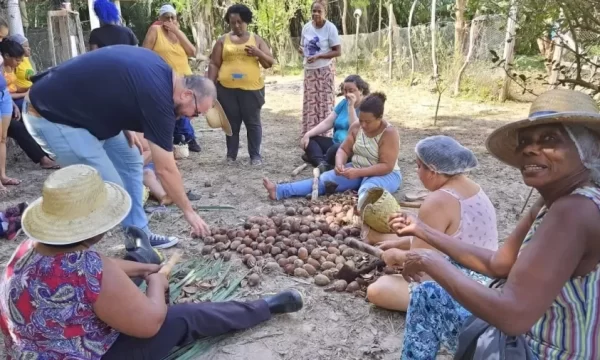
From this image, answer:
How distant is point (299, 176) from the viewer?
5.68 metres

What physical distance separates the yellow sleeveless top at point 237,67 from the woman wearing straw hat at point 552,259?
4.26 m

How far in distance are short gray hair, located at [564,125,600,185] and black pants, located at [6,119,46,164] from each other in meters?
5.88

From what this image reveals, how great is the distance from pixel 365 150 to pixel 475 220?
212 cm

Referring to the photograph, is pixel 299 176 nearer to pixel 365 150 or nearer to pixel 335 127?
pixel 335 127

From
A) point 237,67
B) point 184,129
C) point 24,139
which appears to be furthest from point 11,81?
point 237,67

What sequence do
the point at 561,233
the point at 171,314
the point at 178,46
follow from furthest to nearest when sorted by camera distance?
the point at 178,46 → the point at 171,314 → the point at 561,233

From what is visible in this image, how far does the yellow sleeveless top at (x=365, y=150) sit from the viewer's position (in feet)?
14.9

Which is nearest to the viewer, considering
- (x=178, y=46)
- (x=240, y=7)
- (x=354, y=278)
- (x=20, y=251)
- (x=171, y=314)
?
(x=20, y=251)

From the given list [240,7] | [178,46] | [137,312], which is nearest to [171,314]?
[137,312]

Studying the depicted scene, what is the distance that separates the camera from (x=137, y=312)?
76.3 inches

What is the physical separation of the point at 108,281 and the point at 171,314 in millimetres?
645

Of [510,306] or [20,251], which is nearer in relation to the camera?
[510,306]

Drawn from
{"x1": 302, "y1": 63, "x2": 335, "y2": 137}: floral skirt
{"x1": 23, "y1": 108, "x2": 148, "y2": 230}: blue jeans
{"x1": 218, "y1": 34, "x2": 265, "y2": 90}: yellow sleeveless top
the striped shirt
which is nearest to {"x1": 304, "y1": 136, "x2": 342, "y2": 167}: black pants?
{"x1": 302, "y1": 63, "x2": 335, "y2": 137}: floral skirt

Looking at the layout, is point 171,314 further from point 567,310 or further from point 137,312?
point 567,310
